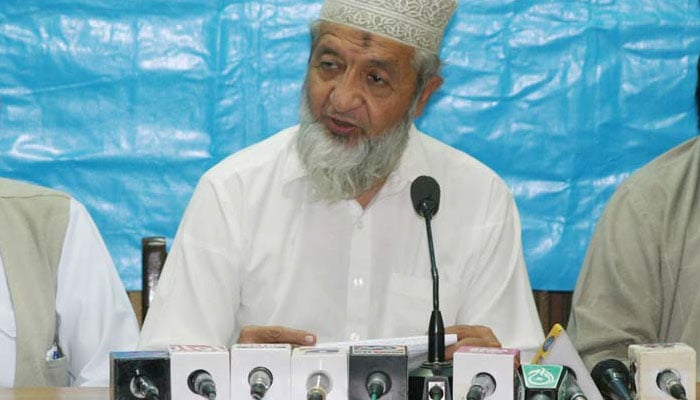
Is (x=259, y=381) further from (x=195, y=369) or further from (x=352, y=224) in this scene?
(x=352, y=224)

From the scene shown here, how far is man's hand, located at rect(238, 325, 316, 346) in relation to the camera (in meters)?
3.17

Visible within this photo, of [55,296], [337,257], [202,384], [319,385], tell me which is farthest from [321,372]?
[55,296]

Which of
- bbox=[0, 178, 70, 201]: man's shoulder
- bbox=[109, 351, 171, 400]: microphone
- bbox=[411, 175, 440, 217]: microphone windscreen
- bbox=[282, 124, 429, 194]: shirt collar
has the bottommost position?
bbox=[109, 351, 171, 400]: microphone

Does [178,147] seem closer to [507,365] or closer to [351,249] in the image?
[351,249]

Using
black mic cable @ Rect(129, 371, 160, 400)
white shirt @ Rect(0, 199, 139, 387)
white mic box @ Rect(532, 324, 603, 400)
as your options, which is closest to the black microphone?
white mic box @ Rect(532, 324, 603, 400)

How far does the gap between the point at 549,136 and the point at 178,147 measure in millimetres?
1065

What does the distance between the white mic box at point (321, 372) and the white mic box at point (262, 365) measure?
2 centimetres

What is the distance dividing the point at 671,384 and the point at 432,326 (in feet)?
1.64

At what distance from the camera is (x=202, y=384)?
267cm

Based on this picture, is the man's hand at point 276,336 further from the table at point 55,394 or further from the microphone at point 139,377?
the microphone at point 139,377

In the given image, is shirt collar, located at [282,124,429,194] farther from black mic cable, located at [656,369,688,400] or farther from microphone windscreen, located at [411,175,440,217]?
black mic cable, located at [656,369,688,400]

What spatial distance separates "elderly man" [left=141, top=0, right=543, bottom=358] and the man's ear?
51 millimetres

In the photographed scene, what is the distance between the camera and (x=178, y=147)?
390 centimetres

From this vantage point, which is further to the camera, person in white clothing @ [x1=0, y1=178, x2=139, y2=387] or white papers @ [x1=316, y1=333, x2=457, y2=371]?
person in white clothing @ [x1=0, y1=178, x2=139, y2=387]
